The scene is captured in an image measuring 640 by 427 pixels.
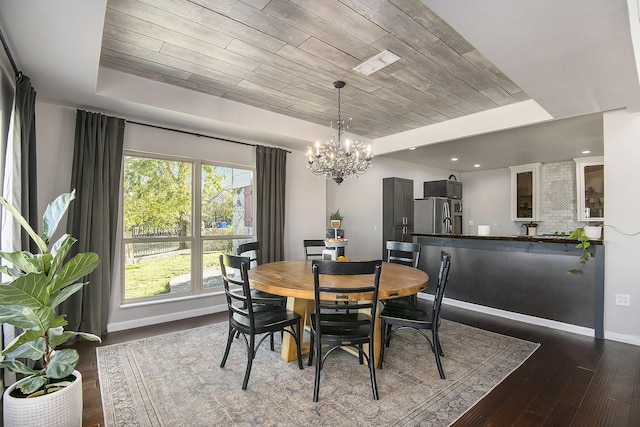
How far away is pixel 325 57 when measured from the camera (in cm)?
272

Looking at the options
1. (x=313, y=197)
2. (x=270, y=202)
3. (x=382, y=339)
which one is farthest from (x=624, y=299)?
(x=270, y=202)

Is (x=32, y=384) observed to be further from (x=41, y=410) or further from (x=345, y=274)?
(x=345, y=274)

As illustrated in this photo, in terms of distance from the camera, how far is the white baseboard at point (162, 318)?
3.53m

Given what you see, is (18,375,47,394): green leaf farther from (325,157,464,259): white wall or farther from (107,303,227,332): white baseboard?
(325,157,464,259): white wall

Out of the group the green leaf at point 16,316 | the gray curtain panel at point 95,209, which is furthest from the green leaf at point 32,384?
the gray curtain panel at point 95,209

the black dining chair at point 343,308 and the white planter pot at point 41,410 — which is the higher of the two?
the black dining chair at point 343,308

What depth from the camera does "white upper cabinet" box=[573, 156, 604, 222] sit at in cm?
603

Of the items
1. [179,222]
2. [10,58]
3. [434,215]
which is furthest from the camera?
[434,215]

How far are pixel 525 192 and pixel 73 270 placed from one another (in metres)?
8.06

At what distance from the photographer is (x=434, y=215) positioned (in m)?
6.95

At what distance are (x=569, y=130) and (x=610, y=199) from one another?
138 centimetres

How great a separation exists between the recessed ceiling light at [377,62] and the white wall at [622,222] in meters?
2.55

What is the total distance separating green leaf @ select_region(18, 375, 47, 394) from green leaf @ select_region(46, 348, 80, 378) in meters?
Result: 0.05

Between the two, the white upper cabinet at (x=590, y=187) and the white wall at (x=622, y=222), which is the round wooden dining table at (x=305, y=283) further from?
the white upper cabinet at (x=590, y=187)
